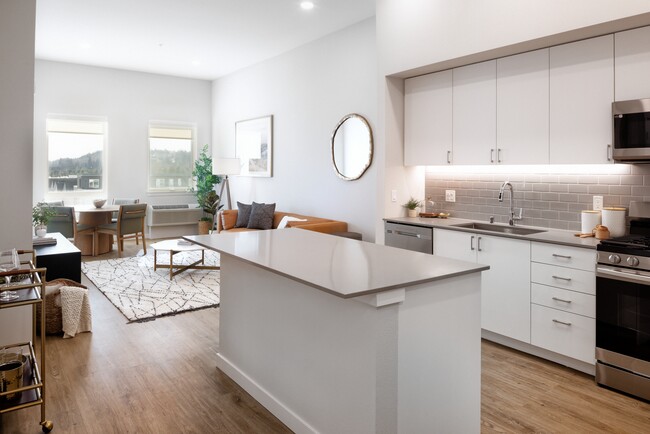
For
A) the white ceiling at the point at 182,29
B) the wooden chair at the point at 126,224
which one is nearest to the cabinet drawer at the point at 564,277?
the white ceiling at the point at 182,29

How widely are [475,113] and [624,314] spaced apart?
1.90m

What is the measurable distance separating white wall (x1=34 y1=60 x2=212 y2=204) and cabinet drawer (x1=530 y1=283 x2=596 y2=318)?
24.8ft

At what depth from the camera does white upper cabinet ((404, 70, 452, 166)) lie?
4.09 metres

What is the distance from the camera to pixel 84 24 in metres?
5.86

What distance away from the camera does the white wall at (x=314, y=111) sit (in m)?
5.52

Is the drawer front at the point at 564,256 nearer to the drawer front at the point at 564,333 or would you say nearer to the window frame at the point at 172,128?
the drawer front at the point at 564,333

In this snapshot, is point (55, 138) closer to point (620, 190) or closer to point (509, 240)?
point (509, 240)

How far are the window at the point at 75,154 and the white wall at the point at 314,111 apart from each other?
2.59 metres

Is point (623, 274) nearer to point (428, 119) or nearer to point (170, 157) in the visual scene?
point (428, 119)

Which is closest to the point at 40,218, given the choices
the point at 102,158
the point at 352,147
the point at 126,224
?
the point at 126,224

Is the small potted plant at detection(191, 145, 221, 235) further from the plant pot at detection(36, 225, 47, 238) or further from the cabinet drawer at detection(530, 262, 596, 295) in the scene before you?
the cabinet drawer at detection(530, 262, 596, 295)

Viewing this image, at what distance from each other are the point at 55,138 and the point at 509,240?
25.5ft

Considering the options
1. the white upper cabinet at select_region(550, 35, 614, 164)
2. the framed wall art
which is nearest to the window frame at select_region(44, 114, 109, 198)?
the framed wall art

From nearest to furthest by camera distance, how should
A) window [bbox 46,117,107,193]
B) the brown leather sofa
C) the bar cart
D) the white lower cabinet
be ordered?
the bar cart, the white lower cabinet, the brown leather sofa, window [bbox 46,117,107,193]
